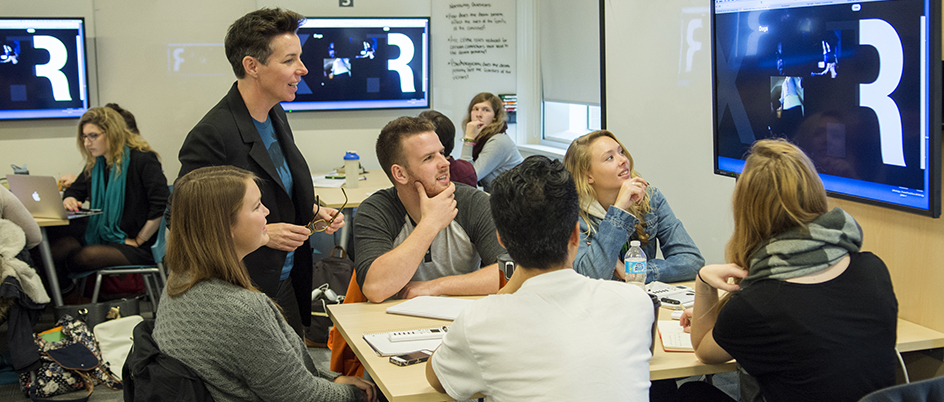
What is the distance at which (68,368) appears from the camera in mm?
3326

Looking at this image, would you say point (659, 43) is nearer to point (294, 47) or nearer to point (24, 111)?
point (294, 47)

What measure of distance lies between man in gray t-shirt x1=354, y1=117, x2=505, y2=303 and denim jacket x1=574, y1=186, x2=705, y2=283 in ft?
0.99

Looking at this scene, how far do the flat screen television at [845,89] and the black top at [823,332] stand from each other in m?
0.47

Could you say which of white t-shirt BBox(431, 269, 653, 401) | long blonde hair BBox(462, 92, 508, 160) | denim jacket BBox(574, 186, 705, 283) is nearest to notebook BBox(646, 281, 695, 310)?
denim jacket BBox(574, 186, 705, 283)

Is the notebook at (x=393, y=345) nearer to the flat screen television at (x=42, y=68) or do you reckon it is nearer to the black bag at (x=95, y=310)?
the black bag at (x=95, y=310)

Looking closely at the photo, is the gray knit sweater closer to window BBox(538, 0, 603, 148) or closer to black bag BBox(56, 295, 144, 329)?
black bag BBox(56, 295, 144, 329)

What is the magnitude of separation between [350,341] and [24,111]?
172 inches

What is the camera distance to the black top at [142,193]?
4223mm

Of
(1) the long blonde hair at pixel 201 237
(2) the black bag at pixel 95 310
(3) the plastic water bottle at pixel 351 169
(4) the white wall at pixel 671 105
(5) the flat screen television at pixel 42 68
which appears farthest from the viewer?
(5) the flat screen television at pixel 42 68

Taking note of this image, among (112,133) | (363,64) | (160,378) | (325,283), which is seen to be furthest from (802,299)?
(363,64)

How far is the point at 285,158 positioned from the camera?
2.56 metres

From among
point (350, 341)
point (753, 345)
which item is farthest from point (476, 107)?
point (753, 345)

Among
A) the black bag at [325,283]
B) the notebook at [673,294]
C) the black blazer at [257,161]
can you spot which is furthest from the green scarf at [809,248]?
the black bag at [325,283]

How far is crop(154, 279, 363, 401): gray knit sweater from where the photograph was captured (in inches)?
62.4
